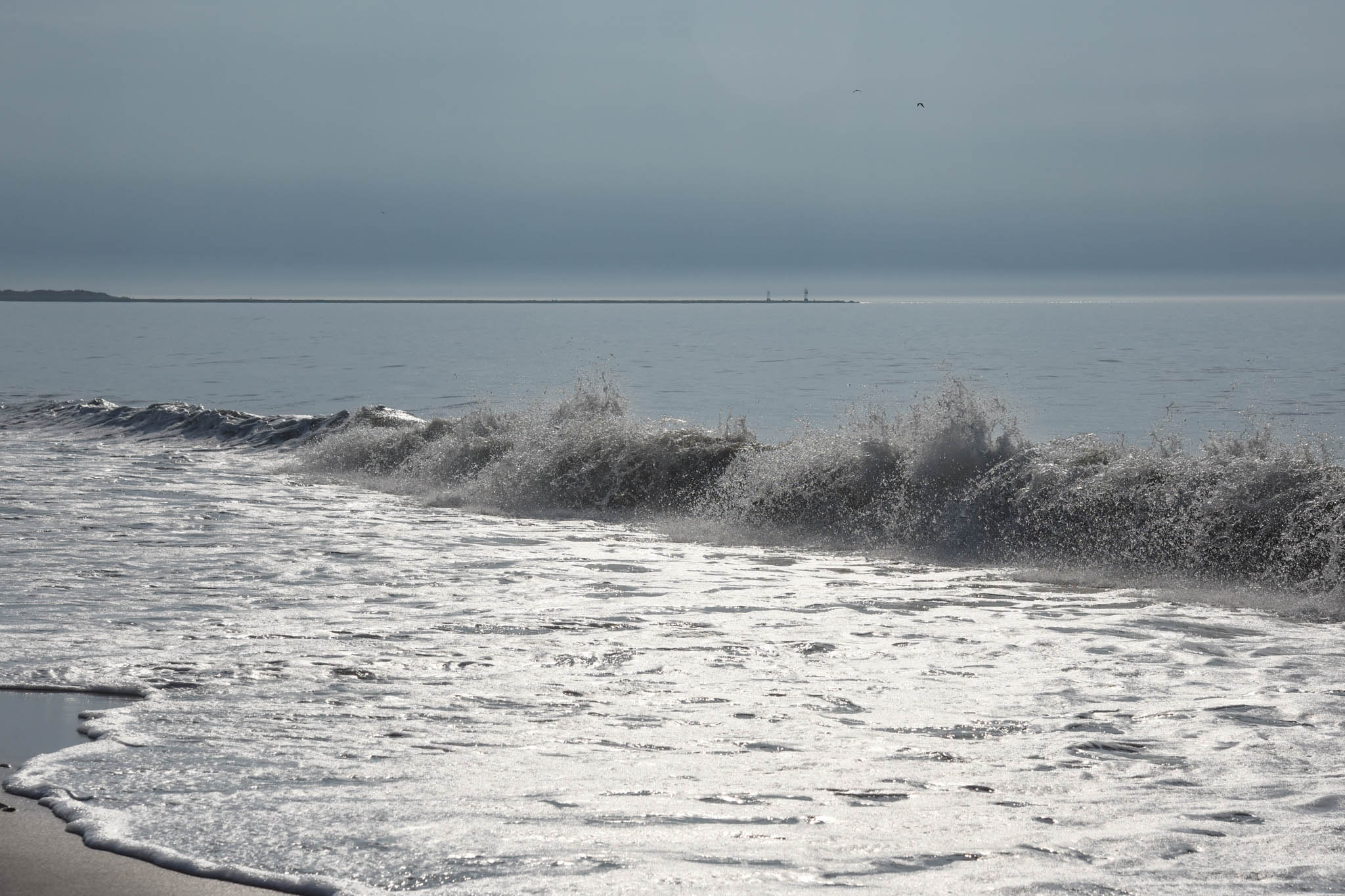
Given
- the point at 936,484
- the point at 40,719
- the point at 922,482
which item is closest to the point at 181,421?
the point at 922,482

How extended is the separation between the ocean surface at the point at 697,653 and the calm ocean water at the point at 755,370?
2684mm

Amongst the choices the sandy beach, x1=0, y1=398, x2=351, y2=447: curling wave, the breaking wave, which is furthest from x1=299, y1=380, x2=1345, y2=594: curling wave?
the sandy beach

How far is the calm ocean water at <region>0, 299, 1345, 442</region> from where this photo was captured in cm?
2575

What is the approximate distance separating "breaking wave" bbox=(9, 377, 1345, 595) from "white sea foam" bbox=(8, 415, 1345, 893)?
126 cm

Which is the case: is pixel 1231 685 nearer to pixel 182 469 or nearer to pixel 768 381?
pixel 182 469

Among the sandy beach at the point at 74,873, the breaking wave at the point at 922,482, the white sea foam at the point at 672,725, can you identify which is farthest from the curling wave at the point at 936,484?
the sandy beach at the point at 74,873

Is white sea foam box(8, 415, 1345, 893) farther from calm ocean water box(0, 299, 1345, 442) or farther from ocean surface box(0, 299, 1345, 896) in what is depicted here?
calm ocean water box(0, 299, 1345, 442)

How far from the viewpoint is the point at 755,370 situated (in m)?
42.4

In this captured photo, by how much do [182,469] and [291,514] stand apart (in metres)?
5.71

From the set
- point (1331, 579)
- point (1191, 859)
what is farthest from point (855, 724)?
point (1331, 579)

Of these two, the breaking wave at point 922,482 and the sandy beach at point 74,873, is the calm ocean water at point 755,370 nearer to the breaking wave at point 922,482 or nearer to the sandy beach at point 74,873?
the breaking wave at point 922,482

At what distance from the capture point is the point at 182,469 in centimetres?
1794

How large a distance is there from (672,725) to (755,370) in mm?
37192

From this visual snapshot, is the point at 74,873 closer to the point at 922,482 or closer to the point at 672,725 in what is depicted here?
the point at 672,725
